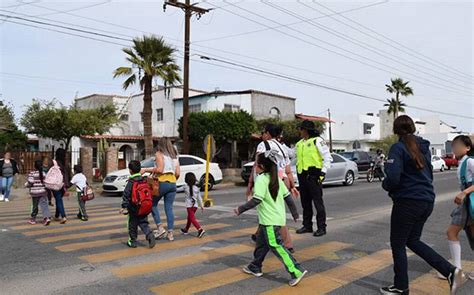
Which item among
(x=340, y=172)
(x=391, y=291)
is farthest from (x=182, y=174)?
(x=391, y=291)

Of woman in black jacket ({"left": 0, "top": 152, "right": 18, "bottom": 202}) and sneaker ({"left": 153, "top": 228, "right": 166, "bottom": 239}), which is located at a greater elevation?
woman in black jacket ({"left": 0, "top": 152, "right": 18, "bottom": 202})

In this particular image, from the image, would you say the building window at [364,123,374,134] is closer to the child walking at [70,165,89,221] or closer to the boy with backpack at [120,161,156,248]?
the child walking at [70,165,89,221]

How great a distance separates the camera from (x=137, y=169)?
22.4ft

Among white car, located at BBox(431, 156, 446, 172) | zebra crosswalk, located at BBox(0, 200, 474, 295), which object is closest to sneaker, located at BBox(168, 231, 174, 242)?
zebra crosswalk, located at BBox(0, 200, 474, 295)

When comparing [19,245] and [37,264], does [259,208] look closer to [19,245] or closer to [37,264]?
[37,264]

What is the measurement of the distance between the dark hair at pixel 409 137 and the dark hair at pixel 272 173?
138 centimetres

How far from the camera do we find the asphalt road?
472 centimetres

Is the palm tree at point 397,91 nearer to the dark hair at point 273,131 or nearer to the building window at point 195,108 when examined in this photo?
the building window at point 195,108

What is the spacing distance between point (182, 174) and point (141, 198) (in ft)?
35.7

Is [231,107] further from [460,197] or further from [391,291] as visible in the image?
[391,291]

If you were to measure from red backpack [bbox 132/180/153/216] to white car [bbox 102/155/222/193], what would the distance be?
9.67 m

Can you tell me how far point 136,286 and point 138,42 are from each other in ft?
59.2

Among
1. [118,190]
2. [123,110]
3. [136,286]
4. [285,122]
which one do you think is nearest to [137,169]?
[136,286]

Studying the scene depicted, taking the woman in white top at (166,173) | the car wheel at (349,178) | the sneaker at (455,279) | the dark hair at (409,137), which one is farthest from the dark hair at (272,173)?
the car wheel at (349,178)
